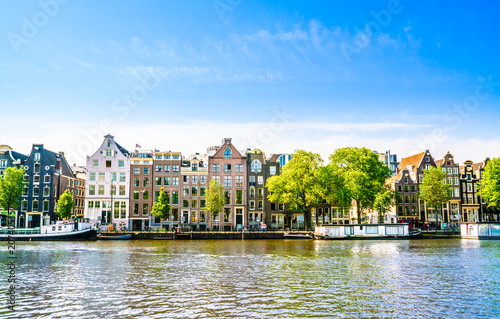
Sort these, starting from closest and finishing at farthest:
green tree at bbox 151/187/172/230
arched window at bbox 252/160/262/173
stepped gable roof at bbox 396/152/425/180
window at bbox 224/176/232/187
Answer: green tree at bbox 151/187/172/230
window at bbox 224/176/232/187
arched window at bbox 252/160/262/173
stepped gable roof at bbox 396/152/425/180

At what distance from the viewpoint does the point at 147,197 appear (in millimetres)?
95062

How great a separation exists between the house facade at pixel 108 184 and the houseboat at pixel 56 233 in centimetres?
1775

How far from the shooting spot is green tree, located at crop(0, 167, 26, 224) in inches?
3280

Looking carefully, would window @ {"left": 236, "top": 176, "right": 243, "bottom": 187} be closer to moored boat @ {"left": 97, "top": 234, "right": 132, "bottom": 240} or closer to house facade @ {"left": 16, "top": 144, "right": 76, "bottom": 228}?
moored boat @ {"left": 97, "top": 234, "right": 132, "bottom": 240}

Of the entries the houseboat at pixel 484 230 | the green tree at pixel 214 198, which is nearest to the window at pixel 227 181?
the green tree at pixel 214 198

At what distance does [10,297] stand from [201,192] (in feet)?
236

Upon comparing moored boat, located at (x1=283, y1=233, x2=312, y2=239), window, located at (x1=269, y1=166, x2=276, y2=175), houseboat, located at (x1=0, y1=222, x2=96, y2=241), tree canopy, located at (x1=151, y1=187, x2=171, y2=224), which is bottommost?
moored boat, located at (x1=283, y1=233, x2=312, y2=239)

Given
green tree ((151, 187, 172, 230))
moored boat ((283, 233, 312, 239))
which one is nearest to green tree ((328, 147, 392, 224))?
moored boat ((283, 233, 312, 239))

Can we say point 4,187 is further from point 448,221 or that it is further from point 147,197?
point 448,221

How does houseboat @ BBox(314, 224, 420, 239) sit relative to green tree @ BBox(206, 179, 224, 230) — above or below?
below

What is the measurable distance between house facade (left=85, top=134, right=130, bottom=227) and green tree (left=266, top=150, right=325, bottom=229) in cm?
3441

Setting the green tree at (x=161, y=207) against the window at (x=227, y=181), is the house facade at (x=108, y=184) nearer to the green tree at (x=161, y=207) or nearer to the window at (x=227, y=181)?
the green tree at (x=161, y=207)

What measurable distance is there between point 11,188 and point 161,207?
29.6 meters

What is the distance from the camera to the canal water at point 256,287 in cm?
2181
